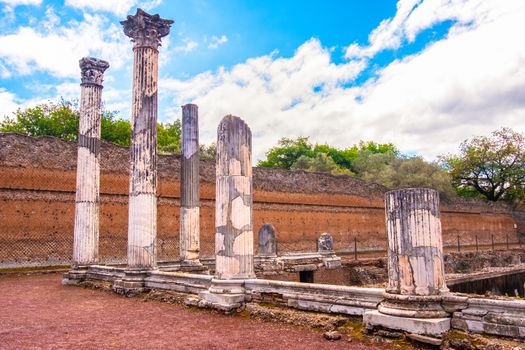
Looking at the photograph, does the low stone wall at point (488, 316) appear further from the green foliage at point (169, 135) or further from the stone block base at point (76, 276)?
the green foliage at point (169, 135)

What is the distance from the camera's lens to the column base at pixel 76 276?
11.6 metres

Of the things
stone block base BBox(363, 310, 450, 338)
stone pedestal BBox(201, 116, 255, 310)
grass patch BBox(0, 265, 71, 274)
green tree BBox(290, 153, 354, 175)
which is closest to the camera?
stone block base BBox(363, 310, 450, 338)

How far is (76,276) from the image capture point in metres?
11.7

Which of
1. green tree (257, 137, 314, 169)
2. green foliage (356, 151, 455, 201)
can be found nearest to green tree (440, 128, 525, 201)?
green foliage (356, 151, 455, 201)

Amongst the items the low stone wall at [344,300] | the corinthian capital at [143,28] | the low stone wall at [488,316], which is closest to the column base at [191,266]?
the low stone wall at [344,300]

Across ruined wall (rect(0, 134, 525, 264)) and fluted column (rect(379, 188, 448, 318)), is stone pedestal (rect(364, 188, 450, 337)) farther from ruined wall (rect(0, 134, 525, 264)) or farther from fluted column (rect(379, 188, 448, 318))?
ruined wall (rect(0, 134, 525, 264))

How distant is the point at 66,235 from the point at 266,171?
11729 millimetres

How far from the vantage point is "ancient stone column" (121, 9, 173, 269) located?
403 inches


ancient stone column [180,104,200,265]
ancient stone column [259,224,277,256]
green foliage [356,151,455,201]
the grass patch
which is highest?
green foliage [356,151,455,201]

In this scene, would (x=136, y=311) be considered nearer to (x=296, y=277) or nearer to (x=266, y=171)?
(x=296, y=277)

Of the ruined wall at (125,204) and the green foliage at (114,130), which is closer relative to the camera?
the ruined wall at (125,204)

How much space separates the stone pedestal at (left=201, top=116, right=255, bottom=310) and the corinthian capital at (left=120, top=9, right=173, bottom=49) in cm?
408

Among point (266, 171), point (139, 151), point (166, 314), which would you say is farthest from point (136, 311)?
point (266, 171)

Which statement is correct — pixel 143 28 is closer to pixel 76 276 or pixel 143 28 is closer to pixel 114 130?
pixel 76 276
